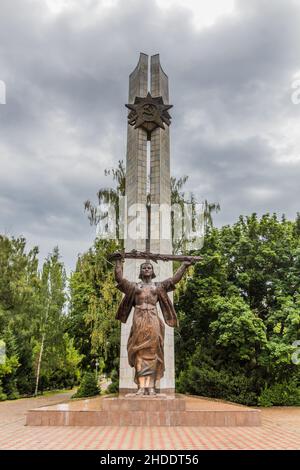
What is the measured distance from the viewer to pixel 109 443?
5.62 m

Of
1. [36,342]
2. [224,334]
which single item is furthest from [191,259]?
[36,342]

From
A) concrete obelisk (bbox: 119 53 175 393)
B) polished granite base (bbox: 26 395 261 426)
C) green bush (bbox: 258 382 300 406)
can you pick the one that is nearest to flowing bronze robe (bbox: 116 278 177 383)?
polished granite base (bbox: 26 395 261 426)

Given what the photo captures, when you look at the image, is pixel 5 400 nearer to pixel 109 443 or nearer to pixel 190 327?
pixel 190 327

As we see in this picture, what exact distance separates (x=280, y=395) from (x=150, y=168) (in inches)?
353

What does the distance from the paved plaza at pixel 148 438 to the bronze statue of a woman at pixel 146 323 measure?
99 centimetres

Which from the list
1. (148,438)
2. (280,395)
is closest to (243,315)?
(280,395)

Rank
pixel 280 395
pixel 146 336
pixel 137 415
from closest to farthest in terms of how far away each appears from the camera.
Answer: pixel 137 415
pixel 146 336
pixel 280 395

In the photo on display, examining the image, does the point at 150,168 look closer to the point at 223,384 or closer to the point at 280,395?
the point at 223,384

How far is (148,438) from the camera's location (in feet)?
19.7

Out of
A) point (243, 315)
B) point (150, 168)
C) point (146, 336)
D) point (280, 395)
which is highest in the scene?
point (150, 168)

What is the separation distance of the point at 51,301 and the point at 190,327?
30.7ft

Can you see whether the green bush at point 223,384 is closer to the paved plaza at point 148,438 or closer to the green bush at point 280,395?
the green bush at point 280,395

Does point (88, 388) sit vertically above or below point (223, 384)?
below

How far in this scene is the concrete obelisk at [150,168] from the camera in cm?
1312
